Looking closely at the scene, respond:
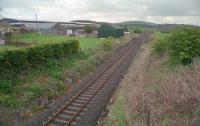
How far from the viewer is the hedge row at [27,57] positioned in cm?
1841

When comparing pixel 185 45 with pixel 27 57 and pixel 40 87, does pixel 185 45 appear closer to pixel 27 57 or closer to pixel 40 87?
pixel 40 87

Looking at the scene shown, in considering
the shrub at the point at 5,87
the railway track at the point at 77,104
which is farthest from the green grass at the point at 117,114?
the shrub at the point at 5,87

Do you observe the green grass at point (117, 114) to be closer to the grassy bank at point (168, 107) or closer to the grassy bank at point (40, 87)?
the grassy bank at point (168, 107)

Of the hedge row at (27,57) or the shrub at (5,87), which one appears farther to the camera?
the hedge row at (27,57)

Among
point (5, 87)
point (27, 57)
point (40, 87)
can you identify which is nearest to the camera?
point (5, 87)

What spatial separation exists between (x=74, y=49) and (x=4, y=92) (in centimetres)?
1636

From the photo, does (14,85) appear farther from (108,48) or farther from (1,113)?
(108,48)

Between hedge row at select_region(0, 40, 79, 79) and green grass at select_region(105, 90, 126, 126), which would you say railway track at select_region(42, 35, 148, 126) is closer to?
green grass at select_region(105, 90, 126, 126)

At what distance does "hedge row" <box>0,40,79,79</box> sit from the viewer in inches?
725

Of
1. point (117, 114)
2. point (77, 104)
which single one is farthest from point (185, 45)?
point (77, 104)

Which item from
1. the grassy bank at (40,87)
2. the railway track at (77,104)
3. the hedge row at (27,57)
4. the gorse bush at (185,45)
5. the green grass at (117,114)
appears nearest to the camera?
the green grass at (117,114)

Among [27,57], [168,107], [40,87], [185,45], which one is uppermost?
[185,45]

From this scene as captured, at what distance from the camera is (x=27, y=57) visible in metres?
21.2

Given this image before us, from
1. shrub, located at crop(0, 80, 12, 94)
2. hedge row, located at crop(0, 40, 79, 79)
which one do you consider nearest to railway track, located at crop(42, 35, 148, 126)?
shrub, located at crop(0, 80, 12, 94)
